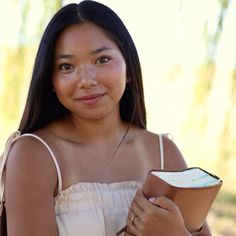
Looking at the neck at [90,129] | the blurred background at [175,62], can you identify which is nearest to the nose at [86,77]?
the neck at [90,129]

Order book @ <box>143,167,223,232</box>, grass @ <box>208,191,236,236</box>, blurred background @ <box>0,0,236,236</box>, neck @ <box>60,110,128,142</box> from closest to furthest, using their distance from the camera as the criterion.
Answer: book @ <box>143,167,223,232</box> < neck @ <box>60,110,128,142</box> < blurred background @ <box>0,0,236,236</box> < grass @ <box>208,191,236,236</box>

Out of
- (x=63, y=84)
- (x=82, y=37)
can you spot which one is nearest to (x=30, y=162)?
(x=63, y=84)

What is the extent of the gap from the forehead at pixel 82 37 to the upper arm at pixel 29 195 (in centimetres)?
23

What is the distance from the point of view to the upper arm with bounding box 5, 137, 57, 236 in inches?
47.2

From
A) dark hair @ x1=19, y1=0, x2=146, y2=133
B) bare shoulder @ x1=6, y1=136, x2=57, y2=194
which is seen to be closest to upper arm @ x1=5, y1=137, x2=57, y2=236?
bare shoulder @ x1=6, y1=136, x2=57, y2=194

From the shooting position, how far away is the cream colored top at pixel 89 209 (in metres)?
1.22

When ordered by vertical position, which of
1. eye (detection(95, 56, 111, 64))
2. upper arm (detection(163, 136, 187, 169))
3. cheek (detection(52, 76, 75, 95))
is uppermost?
eye (detection(95, 56, 111, 64))

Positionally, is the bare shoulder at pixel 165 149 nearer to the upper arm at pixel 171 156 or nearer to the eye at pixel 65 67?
the upper arm at pixel 171 156

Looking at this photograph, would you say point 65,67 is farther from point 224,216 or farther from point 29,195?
point 224,216

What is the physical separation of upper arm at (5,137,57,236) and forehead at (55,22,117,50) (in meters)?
0.23

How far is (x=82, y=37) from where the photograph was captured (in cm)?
126

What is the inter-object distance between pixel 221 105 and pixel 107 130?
2001 millimetres

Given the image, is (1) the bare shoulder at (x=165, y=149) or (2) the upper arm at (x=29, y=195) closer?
(2) the upper arm at (x=29, y=195)

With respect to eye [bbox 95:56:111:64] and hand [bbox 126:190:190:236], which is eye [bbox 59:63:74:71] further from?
hand [bbox 126:190:190:236]
